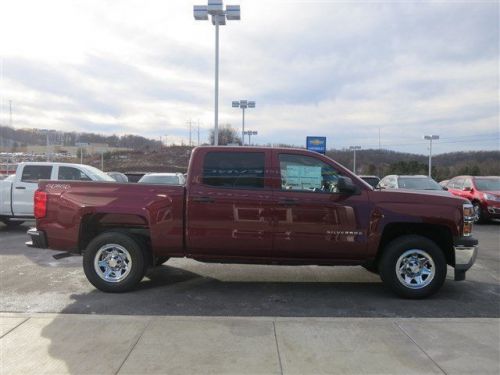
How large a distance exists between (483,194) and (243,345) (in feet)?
43.4

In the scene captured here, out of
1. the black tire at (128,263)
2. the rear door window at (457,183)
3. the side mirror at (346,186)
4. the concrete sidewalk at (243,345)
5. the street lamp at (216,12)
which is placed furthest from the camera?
the street lamp at (216,12)

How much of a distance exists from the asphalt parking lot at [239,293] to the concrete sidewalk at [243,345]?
52cm

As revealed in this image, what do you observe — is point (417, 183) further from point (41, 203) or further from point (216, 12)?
point (41, 203)

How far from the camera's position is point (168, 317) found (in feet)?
15.9

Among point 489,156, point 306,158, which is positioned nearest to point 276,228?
point 306,158

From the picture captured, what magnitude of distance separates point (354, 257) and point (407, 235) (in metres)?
0.78

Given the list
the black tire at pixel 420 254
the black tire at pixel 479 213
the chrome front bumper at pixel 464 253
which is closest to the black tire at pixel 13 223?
the black tire at pixel 420 254

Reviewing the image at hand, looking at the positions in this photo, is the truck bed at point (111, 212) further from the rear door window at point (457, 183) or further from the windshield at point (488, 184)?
the rear door window at point (457, 183)

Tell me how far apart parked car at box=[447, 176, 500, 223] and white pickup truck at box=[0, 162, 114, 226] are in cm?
1178

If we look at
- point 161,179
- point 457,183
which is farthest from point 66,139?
point 457,183

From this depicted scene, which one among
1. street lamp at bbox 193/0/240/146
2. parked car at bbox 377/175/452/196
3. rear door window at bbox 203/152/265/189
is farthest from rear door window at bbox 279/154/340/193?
street lamp at bbox 193/0/240/146

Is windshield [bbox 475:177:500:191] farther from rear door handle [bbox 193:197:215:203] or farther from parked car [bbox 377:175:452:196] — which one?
rear door handle [bbox 193:197:215:203]

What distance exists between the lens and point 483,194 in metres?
14.9

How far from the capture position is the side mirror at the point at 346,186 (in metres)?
5.80
